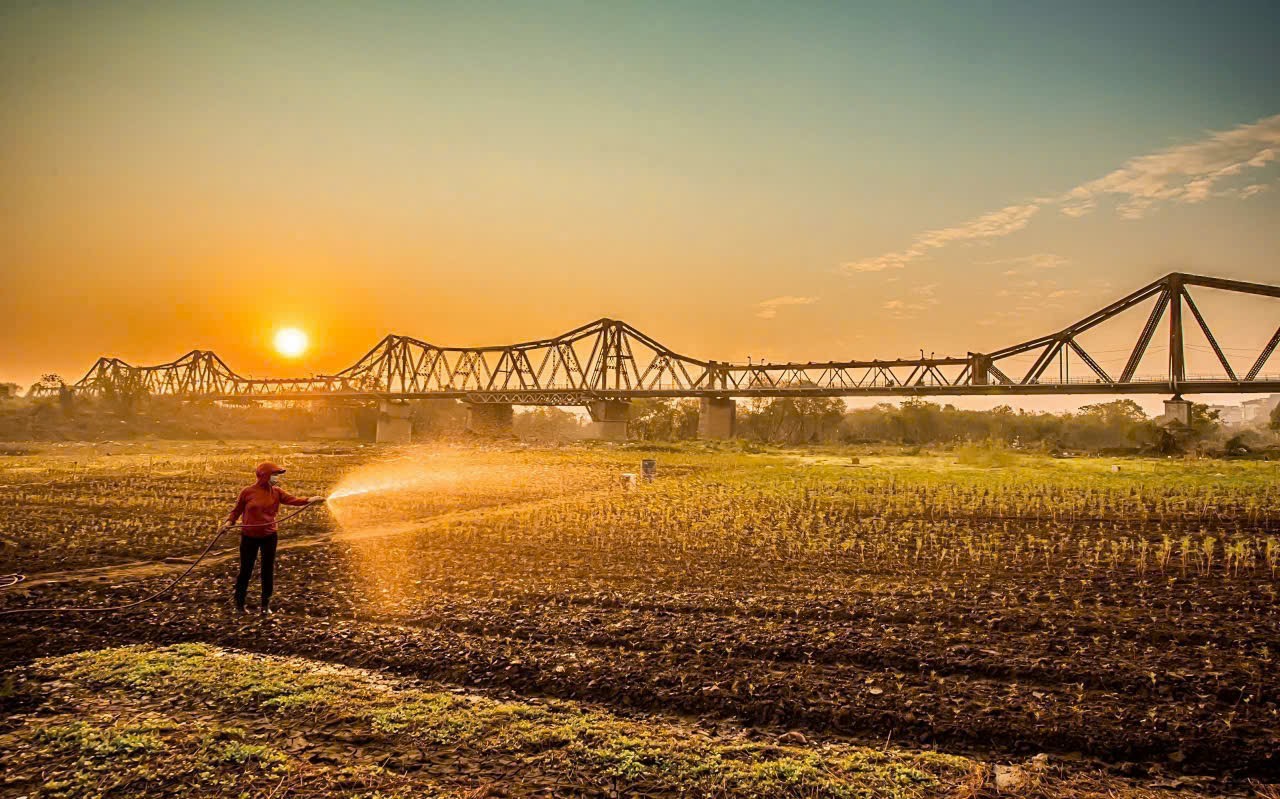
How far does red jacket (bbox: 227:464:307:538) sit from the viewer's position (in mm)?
10828

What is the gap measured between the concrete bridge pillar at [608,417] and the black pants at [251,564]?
79.9 meters

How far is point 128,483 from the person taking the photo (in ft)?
99.7

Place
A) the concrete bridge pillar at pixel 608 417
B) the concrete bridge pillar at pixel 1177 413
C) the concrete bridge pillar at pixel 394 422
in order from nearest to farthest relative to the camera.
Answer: the concrete bridge pillar at pixel 1177 413 → the concrete bridge pillar at pixel 608 417 → the concrete bridge pillar at pixel 394 422

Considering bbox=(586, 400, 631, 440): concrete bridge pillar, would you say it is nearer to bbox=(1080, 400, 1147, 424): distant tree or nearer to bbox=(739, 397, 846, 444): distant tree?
bbox=(739, 397, 846, 444): distant tree

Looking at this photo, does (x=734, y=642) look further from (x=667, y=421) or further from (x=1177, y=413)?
(x=667, y=421)

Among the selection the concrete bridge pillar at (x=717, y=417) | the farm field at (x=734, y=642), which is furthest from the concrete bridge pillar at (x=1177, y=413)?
the concrete bridge pillar at (x=717, y=417)

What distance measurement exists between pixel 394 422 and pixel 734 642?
328 feet

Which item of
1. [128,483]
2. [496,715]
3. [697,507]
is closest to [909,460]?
[697,507]

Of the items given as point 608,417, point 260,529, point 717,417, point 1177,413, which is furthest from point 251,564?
point 608,417

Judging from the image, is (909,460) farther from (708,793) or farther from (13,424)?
(13,424)

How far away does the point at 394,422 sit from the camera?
102938 millimetres

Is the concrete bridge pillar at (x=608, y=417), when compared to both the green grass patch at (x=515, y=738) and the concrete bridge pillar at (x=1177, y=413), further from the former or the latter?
the green grass patch at (x=515, y=738)

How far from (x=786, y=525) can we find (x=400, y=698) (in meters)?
13.2

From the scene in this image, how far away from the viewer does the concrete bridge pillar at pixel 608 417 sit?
9256 cm
